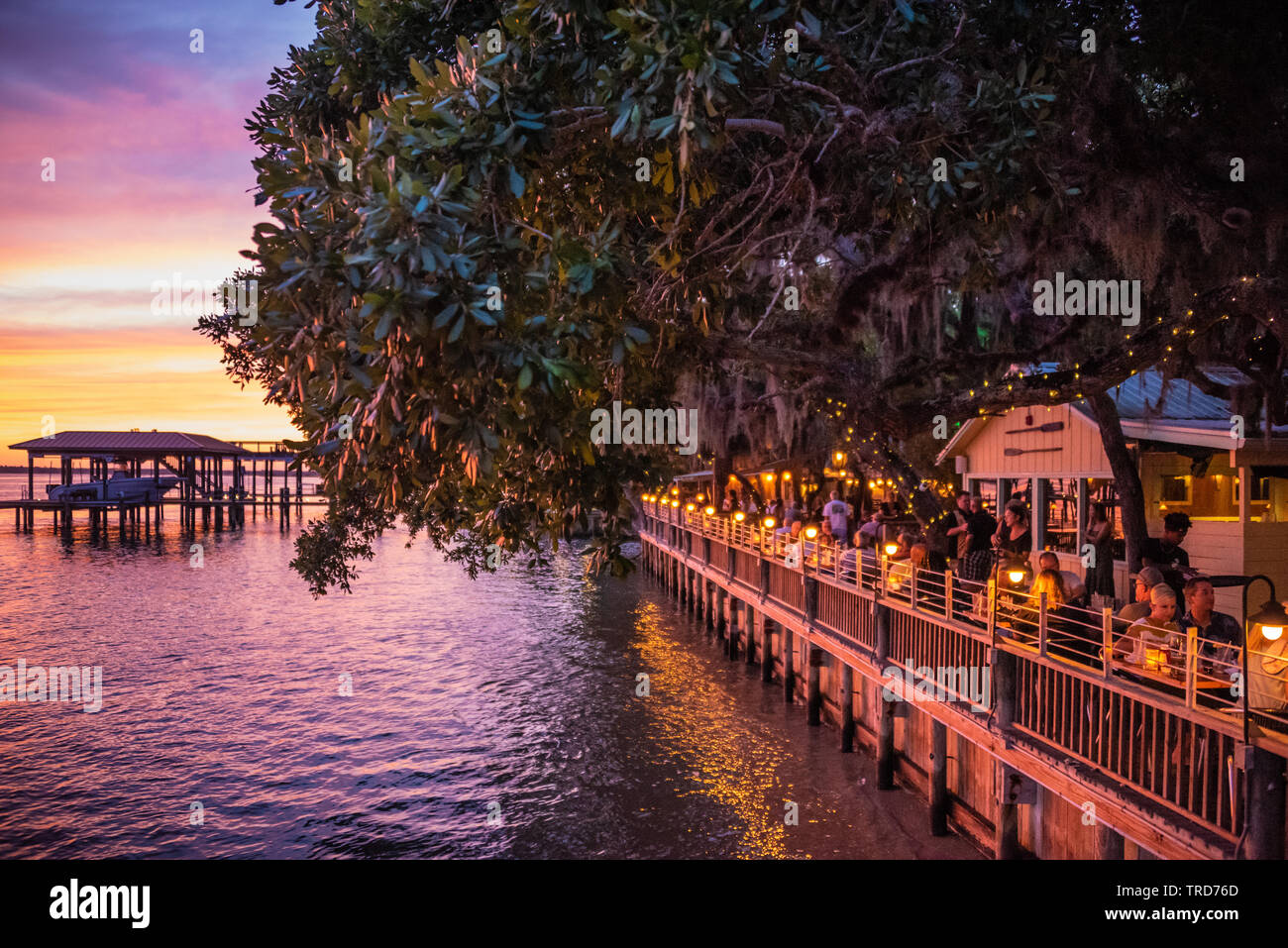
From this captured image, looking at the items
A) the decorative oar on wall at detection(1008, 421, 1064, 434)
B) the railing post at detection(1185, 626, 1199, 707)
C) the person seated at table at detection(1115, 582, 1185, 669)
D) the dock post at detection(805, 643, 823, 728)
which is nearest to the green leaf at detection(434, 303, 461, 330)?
the railing post at detection(1185, 626, 1199, 707)

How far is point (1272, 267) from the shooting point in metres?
10.2

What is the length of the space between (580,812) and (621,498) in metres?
7.93

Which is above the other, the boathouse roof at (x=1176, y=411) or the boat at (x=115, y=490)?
the boathouse roof at (x=1176, y=411)

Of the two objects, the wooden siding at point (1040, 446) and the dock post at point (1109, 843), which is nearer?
the dock post at point (1109, 843)

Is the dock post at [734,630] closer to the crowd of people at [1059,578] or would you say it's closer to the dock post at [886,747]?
the crowd of people at [1059,578]

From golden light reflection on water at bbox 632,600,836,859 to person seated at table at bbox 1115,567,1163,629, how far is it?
18.2 feet

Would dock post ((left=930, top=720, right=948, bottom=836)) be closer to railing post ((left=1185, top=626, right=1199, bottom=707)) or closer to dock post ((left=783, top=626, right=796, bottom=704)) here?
railing post ((left=1185, top=626, right=1199, bottom=707))

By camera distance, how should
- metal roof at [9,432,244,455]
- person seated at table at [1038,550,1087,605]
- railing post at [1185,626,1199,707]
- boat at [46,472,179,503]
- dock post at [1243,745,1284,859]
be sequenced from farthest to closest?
boat at [46,472,179,503] < metal roof at [9,432,244,455] < person seated at table at [1038,550,1087,605] < railing post at [1185,626,1199,707] < dock post at [1243,745,1284,859]

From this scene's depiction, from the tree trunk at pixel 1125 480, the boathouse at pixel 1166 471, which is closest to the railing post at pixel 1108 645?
the boathouse at pixel 1166 471

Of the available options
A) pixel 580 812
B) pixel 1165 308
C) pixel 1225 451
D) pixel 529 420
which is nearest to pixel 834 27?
pixel 529 420

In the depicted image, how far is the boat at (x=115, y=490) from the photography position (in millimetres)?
77344

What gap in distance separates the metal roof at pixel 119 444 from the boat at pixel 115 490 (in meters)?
3.76

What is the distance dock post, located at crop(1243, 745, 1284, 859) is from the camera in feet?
19.1
